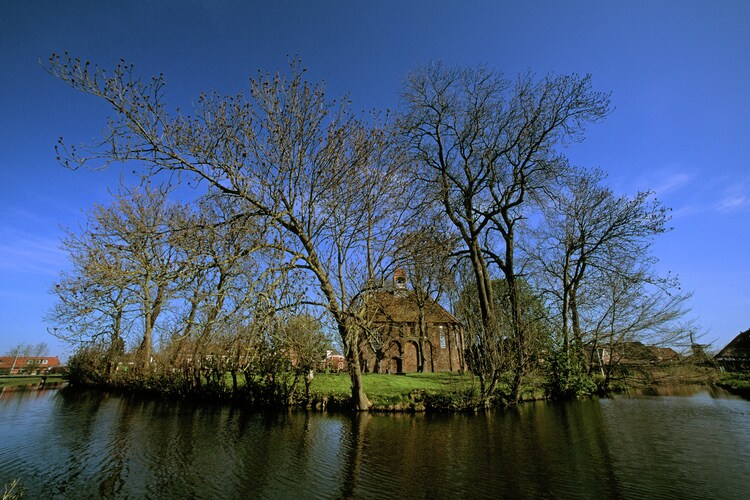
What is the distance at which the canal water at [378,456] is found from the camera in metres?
5.60

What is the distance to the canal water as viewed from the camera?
18.4 ft

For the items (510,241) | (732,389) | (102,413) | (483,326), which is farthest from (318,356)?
(732,389)

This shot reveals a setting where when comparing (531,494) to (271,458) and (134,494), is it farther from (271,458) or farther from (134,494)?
(134,494)

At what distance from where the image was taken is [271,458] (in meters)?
7.36

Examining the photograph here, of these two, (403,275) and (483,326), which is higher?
(403,275)

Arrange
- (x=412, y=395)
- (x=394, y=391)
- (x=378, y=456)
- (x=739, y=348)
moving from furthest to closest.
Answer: (x=739, y=348)
(x=394, y=391)
(x=412, y=395)
(x=378, y=456)

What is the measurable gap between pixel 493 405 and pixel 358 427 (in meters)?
6.91

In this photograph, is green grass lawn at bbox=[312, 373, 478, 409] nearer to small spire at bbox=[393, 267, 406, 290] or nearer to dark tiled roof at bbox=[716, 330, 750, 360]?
small spire at bbox=[393, 267, 406, 290]

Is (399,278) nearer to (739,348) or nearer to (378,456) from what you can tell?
(378,456)

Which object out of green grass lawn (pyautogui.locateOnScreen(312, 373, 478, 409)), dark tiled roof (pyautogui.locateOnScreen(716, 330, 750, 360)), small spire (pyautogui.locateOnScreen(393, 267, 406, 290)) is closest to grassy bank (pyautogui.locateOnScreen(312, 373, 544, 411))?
green grass lawn (pyautogui.locateOnScreen(312, 373, 478, 409))

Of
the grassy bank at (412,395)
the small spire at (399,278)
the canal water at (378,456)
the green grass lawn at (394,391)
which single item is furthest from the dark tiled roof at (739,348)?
the small spire at (399,278)

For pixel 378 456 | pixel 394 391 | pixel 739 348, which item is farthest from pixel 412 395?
pixel 739 348

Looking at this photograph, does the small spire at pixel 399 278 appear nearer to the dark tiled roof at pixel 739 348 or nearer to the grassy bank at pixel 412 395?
the grassy bank at pixel 412 395

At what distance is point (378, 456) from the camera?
755cm
